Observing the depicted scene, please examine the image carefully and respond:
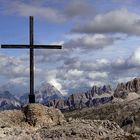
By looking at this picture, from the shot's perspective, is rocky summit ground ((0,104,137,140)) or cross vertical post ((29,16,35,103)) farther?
cross vertical post ((29,16,35,103))

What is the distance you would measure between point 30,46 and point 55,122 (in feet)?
15.1

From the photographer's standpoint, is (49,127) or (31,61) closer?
(49,127)

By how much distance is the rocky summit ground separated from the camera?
19.4 metres

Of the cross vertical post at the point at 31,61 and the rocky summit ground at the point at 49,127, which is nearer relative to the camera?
the rocky summit ground at the point at 49,127

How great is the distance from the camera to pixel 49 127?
2072cm

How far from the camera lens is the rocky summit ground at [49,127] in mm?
19422

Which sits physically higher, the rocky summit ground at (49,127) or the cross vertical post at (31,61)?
the cross vertical post at (31,61)

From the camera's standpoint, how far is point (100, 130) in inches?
776

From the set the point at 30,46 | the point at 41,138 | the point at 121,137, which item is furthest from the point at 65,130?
the point at 30,46

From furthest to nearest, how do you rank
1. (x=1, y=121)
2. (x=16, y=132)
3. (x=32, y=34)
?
(x=32, y=34) → (x=1, y=121) → (x=16, y=132)

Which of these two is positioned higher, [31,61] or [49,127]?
[31,61]

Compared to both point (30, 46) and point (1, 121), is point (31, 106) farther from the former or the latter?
point (30, 46)

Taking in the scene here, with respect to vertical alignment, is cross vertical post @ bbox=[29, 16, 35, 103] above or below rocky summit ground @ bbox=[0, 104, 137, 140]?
above

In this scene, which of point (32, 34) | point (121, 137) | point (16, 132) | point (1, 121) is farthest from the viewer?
point (32, 34)
